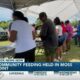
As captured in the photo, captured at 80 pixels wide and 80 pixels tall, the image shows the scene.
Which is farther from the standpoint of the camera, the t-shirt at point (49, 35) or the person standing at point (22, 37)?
the t-shirt at point (49, 35)

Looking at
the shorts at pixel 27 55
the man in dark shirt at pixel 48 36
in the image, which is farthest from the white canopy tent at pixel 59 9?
the shorts at pixel 27 55

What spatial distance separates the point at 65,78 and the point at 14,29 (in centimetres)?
255

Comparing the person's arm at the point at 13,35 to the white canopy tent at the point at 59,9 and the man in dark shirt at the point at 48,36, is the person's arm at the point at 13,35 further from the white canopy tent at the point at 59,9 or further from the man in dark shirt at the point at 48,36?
the white canopy tent at the point at 59,9

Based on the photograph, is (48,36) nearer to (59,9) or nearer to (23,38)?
(23,38)

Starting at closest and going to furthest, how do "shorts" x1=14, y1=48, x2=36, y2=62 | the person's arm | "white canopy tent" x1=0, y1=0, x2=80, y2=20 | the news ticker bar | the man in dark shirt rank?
the news ticker bar → the person's arm → "shorts" x1=14, y1=48, x2=36, y2=62 → the man in dark shirt → "white canopy tent" x1=0, y1=0, x2=80, y2=20

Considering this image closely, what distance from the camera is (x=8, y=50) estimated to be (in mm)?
7789

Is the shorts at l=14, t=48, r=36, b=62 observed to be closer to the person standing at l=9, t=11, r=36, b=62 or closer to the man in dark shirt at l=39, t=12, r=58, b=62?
the person standing at l=9, t=11, r=36, b=62

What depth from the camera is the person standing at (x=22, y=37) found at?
533 centimetres

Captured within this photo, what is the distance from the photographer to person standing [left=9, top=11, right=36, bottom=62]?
533 cm

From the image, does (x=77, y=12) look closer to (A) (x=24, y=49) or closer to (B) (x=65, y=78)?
(A) (x=24, y=49)

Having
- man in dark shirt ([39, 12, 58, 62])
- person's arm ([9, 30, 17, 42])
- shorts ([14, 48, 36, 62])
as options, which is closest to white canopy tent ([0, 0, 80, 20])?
man in dark shirt ([39, 12, 58, 62])

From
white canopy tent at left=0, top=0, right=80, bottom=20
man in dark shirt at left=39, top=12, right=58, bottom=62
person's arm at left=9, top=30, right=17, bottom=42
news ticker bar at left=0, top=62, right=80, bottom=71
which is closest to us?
news ticker bar at left=0, top=62, right=80, bottom=71

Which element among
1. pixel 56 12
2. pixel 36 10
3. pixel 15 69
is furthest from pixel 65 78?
pixel 56 12

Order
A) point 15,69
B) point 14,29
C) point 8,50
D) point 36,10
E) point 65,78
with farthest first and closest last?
→ point 36,10, point 8,50, point 14,29, point 15,69, point 65,78
